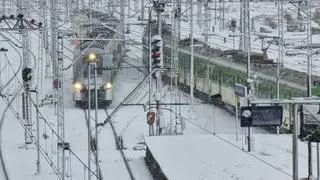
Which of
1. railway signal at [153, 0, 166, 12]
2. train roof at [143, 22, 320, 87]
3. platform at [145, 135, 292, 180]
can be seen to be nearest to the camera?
platform at [145, 135, 292, 180]

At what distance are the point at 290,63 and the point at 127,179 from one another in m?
18.1

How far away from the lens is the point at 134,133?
2181 centimetres

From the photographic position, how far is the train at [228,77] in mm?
21484

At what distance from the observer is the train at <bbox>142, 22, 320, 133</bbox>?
2148cm

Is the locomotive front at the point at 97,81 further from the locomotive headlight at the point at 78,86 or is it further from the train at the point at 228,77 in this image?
the train at the point at 228,77

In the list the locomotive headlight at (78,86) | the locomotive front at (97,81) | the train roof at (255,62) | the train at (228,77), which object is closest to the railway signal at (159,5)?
the train at (228,77)

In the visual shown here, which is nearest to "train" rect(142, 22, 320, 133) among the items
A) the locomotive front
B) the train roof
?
the train roof

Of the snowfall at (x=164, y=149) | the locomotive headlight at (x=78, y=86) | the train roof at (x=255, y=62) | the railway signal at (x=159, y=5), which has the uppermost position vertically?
the railway signal at (x=159, y=5)

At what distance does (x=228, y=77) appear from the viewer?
25.0 meters

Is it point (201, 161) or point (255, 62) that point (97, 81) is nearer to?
point (255, 62)

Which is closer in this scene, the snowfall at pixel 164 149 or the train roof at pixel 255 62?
the snowfall at pixel 164 149

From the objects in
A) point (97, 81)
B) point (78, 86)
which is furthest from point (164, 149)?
point (78, 86)

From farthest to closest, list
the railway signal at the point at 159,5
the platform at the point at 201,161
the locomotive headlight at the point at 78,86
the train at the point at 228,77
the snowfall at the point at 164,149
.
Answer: the locomotive headlight at the point at 78,86
the train at the point at 228,77
the railway signal at the point at 159,5
the snowfall at the point at 164,149
the platform at the point at 201,161

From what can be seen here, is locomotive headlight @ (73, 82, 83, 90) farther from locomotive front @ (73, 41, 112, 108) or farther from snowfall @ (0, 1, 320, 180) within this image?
snowfall @ (0, 1, 320, 180)
